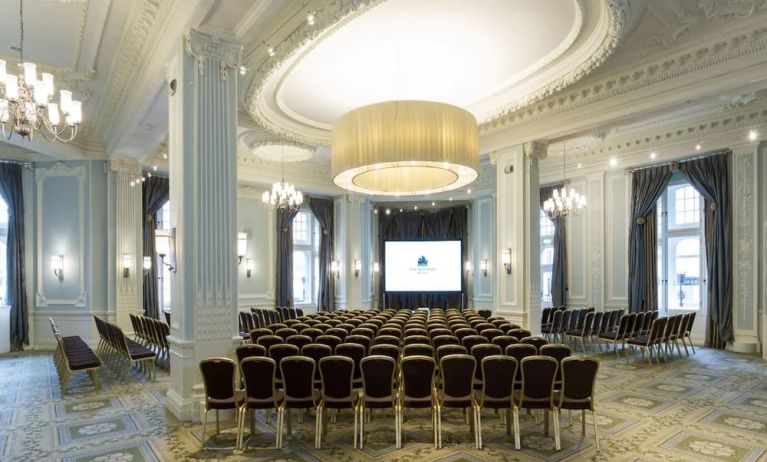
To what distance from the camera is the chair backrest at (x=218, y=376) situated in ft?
14.6

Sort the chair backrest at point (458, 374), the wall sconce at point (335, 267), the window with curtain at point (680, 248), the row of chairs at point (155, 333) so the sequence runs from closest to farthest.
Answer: the chair backrest at point (458, 374)
the row of chairs at point (155, 333)
the window with curtain at point (680, 248)
the wall sconce at point (335, 267)

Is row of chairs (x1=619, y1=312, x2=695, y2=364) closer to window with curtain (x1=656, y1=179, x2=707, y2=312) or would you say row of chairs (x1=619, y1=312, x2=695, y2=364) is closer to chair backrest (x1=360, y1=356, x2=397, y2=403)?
window with curtain (x1=656, y1=179, x2=707, y2=312)

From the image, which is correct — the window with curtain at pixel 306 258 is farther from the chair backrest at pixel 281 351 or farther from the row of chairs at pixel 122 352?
the chair backrest at pixel 281 351

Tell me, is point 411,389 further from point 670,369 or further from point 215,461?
point 670,369

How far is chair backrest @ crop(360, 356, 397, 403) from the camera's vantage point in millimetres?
4582

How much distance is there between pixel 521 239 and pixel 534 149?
1.77m

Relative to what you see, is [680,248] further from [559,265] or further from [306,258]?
[306,258]

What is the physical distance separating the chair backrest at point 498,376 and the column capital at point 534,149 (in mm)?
5717

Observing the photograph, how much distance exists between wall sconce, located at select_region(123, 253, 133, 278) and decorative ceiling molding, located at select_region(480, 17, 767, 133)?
834 cm

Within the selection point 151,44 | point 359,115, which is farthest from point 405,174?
point 151,44

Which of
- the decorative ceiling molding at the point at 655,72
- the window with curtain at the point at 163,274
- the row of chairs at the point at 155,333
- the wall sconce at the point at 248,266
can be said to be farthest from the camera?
the wall sconce at the point at 248,266

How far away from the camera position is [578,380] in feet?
14.8

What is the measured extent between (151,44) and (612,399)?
7417 mm

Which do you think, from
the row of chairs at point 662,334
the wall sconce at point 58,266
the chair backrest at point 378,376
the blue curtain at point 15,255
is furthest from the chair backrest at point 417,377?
the blue curtain at point 15,255
